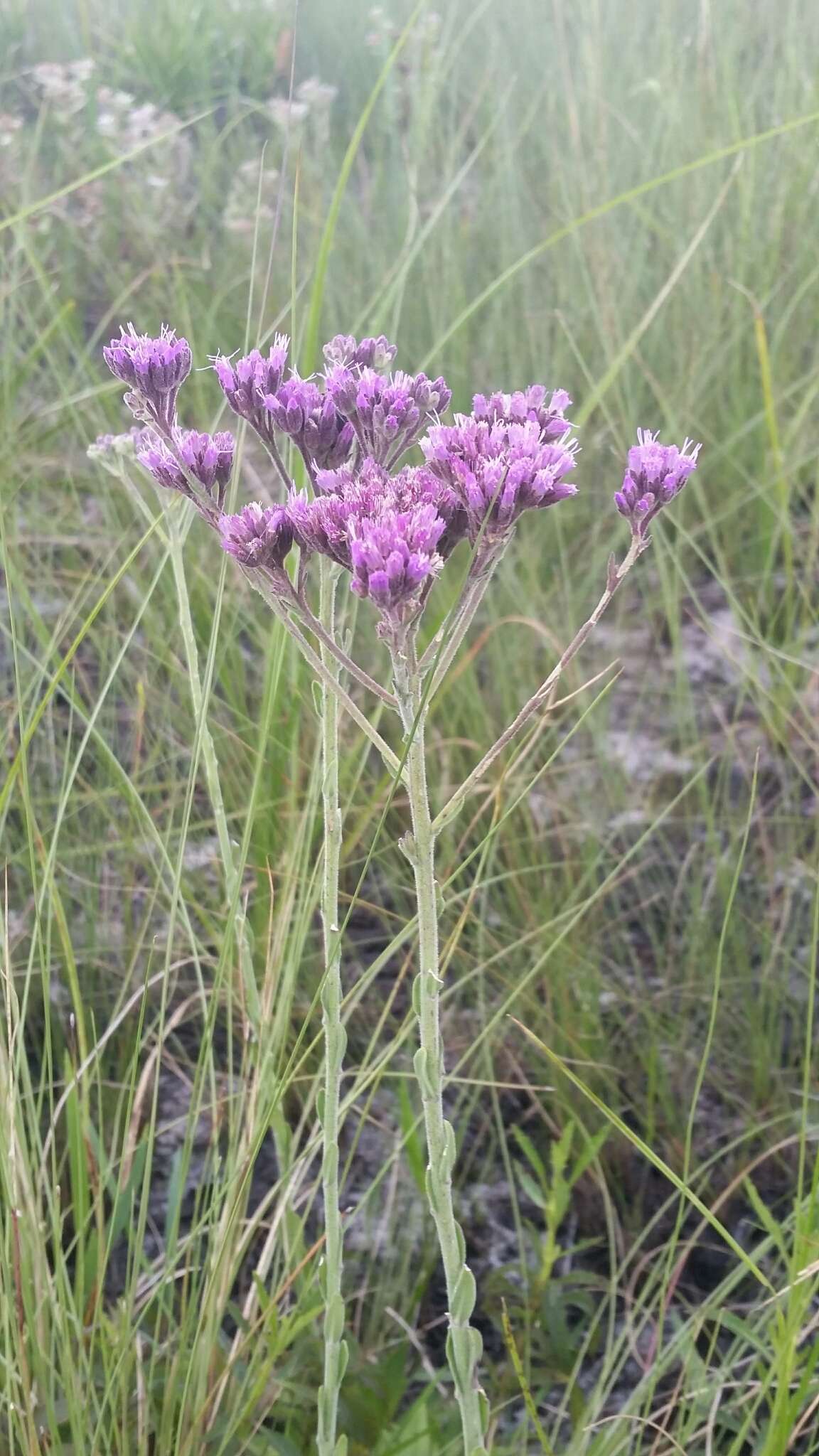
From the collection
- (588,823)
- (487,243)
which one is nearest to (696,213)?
(487,243)

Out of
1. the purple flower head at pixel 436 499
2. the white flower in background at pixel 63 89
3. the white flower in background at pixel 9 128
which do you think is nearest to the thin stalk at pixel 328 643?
the purple flower head at pixel 436 499

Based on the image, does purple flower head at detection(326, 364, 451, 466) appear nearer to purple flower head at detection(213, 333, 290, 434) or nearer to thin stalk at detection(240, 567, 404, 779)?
purple flower head at detection(213, 333, 290, 434)

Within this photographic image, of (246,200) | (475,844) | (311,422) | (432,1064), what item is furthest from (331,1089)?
(246,200)

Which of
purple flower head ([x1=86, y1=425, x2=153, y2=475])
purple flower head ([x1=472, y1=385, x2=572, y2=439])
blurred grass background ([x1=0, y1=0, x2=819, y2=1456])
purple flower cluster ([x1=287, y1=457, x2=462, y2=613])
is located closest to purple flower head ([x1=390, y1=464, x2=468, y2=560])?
purple flower cluster ([x1=287, y1=457, x2=462, y2=613])

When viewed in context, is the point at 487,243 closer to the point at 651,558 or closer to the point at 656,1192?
the point at 651,558

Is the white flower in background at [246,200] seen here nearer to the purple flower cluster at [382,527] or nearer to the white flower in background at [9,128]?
the white flower in background at [9,128]
